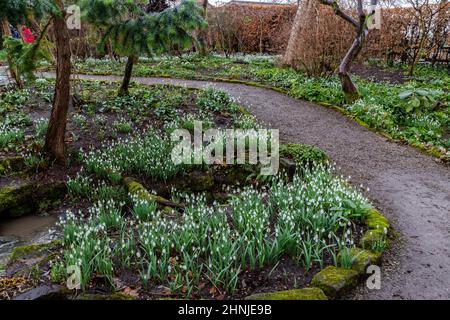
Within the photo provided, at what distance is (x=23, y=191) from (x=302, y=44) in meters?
10.2

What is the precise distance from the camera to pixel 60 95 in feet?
22.0

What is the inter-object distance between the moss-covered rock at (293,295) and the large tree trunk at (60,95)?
5144 millimetres

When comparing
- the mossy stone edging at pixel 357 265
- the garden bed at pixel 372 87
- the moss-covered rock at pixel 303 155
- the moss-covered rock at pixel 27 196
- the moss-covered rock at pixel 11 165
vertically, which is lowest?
the moss-covered rock at pixel 27 196

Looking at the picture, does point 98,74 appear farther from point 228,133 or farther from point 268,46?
point 268,46

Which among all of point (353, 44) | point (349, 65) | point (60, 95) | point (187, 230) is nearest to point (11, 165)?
point (60, 95)

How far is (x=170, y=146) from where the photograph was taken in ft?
23.6

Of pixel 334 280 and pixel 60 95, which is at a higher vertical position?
pixel 60 95

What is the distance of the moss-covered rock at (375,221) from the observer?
4.26 m

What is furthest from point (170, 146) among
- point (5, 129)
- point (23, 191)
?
point (5, 129)

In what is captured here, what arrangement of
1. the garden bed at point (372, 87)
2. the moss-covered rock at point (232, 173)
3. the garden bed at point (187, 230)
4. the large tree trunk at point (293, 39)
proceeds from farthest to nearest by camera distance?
the large tree trunk at point (293, 39) < the garden bed at point (372, 87) < the moss-covered rock at point (232, 173) < the garden bed at point (187, 230)

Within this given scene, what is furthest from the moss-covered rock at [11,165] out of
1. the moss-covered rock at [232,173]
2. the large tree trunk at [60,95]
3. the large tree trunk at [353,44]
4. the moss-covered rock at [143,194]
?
the large tree trunk at [353,44]

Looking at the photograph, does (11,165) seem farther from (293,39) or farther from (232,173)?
(293,39)

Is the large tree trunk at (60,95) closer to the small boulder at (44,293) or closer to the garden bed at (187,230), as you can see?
the garden bed at (187,230)

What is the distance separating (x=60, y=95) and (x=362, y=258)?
18.3 feet
